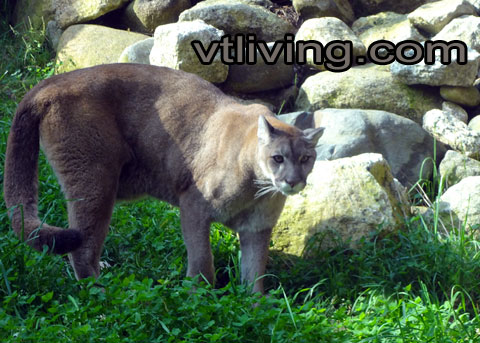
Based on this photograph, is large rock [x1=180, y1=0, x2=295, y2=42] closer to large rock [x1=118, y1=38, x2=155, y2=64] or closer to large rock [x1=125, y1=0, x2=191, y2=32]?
large rock [x1=125, y1=0, x2=191, y2=32]

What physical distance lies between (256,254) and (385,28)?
14.6ft

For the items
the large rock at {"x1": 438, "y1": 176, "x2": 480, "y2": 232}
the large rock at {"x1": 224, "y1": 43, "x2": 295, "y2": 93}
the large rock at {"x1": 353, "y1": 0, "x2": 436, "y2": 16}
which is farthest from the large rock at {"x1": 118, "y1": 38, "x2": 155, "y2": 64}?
the large rock at {"x1": 438, "y1": 176, "x2": 480, "y2": 232}

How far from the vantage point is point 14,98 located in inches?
299

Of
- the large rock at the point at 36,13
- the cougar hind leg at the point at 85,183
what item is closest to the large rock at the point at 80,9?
the large rock at the point at 36,13

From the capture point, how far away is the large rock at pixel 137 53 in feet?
25.9

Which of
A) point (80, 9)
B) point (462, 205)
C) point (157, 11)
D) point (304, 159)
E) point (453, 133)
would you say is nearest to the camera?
point (304, 159)

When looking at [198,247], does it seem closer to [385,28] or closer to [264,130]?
[264,130]

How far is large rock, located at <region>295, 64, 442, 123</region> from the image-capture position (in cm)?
779

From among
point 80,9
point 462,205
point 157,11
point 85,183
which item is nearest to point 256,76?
point 157,11

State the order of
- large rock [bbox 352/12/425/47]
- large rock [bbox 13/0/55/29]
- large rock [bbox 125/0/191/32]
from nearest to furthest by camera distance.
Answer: large rock [bbox 352/12/425/47]
large rock [bbox 125/0/191/32]
large rock [bbox 13/0/55/29]

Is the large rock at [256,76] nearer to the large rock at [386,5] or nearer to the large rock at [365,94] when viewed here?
the large rock at [365,94]

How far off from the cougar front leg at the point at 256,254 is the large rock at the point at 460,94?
12.2 ft

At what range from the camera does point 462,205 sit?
6117 mm

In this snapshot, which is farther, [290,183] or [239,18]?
[239,18]
